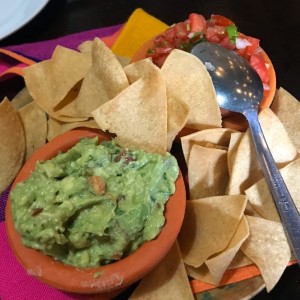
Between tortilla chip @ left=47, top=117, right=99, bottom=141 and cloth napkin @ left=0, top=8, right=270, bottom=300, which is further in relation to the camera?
tortilla chip @ left=47, top=117, right=99, bottom=141

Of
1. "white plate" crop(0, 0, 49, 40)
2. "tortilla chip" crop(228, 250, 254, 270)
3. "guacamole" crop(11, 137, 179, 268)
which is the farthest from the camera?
"white plate" crop(0, 0, 49, 40)

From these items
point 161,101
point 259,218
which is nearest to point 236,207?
point 259,218

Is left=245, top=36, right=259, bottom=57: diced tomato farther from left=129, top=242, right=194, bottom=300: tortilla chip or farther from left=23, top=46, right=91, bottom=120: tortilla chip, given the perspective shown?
left=129, top=242, right=194, bottom=300: tortilla chip

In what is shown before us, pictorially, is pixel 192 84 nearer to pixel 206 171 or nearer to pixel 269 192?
pixel 206 171

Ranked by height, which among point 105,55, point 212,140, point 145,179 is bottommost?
point 212,140

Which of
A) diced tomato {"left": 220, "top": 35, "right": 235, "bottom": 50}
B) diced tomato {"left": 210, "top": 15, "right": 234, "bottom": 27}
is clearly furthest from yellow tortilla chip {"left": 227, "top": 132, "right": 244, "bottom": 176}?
diced tomato {"left": 210, "top": 15, "right": 234, "bottom": 27}

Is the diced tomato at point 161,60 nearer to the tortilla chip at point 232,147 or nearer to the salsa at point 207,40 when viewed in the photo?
the salsa at point 207,40

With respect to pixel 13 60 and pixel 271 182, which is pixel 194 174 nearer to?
pixel 271 182

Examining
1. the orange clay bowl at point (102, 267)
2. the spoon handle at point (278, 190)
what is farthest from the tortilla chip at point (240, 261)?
the orange clay bowl at point (102, 267)

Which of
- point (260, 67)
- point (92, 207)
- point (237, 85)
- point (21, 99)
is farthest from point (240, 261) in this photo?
point (21, 99)
